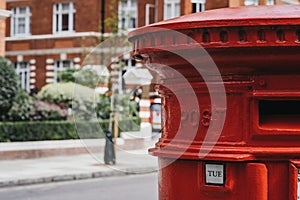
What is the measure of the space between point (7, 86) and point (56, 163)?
9.40 feet

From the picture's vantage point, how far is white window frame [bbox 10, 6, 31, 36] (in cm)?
3619

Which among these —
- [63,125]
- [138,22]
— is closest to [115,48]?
[63,125]

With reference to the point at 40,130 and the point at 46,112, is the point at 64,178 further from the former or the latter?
the point at 46,112

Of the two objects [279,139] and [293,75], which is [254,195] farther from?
[293,75]

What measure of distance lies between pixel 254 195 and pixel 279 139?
8.9 inches

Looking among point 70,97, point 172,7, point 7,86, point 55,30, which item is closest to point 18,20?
point 55,30

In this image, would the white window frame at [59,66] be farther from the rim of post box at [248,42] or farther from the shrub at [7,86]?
the rim of post box at [248,42]

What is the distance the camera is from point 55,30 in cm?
3547

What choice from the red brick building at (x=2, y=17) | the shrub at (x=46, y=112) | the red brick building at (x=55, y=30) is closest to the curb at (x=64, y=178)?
the shrub at (x=46, y=112)

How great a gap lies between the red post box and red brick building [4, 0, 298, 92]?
2991 cm

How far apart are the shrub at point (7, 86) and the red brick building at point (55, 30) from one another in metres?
15.1

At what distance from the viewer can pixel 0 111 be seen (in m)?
17.4

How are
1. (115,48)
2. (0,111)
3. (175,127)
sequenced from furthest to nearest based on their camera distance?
(115,48)
(0,111)
(175,127)

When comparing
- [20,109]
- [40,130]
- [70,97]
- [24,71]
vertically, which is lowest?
[40,130]
